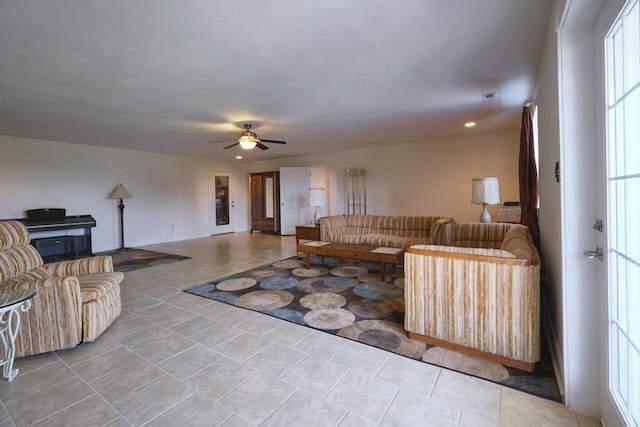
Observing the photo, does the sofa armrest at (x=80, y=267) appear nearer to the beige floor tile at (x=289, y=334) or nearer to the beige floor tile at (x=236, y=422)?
the beige floor tile at (x=289, y=334)

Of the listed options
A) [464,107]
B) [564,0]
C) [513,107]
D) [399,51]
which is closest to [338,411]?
[564,0]

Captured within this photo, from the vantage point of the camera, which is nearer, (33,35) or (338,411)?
(338,411)

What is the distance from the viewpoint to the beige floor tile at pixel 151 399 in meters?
1.54

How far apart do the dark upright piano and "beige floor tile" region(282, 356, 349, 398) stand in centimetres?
589

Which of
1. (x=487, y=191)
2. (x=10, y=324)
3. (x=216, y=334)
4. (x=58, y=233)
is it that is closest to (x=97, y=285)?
(x=10, y=324)

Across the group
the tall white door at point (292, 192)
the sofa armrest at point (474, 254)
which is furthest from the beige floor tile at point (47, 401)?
the tall white door at point (292, 192)

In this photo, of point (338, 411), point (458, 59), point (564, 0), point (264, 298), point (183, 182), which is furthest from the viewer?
point (183, 182)

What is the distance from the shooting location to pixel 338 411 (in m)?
1.53

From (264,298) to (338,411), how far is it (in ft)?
6.19

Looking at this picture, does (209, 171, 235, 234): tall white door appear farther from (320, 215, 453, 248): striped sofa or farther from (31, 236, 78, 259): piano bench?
(320, 215, 453, 248): striped sofa

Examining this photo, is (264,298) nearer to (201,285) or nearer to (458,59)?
(201,285)

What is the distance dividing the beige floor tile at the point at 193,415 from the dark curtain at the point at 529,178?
10.5ft

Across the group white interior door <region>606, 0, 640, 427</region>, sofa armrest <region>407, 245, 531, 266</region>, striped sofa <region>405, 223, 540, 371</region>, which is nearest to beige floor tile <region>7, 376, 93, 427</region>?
striped sofa <region>405, 223, 540, 371</region>

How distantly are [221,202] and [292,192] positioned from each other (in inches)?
96.2
